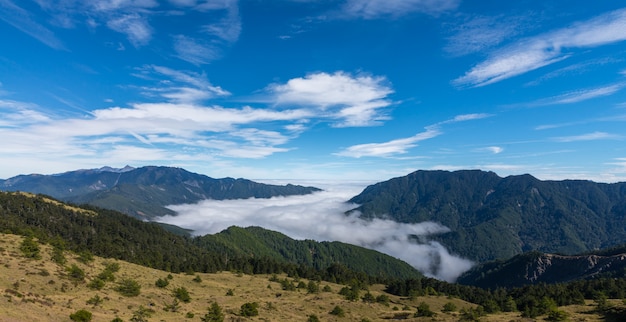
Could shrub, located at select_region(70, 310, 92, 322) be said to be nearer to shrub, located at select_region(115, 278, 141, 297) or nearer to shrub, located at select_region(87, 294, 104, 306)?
shrub, located at select_region(87, 294, 104, 306)

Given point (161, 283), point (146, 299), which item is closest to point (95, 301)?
point (146, 299)

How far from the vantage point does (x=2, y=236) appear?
110m

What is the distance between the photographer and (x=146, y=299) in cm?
8569

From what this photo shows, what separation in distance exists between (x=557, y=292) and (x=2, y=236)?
21674cm

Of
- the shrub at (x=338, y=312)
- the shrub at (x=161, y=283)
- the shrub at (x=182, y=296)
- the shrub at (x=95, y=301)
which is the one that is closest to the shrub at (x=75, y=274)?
the shrub at (x=161, y=283)

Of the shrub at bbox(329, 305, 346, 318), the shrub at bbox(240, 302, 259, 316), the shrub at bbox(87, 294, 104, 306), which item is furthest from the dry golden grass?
the shrub at bbox(240, 302, 259, 316)

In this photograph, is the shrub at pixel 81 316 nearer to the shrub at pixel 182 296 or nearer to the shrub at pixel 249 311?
the shrub at pixel 249 311

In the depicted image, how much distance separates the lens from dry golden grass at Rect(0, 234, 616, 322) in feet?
191

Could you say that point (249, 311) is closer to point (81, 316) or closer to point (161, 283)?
point (161, 283)

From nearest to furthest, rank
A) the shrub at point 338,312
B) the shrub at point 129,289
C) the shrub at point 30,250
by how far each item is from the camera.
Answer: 1. the shrub at point 129,289
2. the shrub at point 338,312
3. the shrub at point 30,250

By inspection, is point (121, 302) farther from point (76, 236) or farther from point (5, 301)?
point (76, 236)

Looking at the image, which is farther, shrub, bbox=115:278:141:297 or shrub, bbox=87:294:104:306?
shrub, bbox=115:278:141:297

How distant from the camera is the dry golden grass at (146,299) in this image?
58256 mm

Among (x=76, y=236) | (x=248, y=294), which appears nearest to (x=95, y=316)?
(x=248, y=294)
